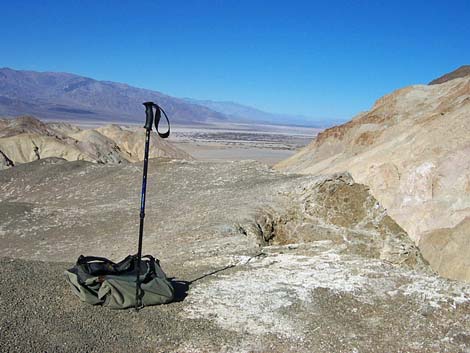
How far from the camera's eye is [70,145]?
3888cm

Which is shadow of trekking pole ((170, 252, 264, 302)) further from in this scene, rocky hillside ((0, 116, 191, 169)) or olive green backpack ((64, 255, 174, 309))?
rocky hillside ((0, 116, 191, 169))

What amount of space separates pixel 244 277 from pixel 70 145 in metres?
33.0

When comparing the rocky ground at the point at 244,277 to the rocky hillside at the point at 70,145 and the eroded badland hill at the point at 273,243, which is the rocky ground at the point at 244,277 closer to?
the eroded badland hill at the point at 273,243

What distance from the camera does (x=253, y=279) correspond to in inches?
331

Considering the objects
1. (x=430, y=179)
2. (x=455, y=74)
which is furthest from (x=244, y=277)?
(x=455, y=74)

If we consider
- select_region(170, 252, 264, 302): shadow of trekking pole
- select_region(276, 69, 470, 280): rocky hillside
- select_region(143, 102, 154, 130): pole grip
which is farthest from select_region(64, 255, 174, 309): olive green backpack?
select_region(276, 69, 470, 280): rocky hillside

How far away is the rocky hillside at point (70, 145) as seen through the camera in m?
36.5

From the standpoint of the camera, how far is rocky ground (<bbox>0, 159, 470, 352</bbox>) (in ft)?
20.2

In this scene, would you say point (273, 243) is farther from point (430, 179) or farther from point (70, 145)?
point (70, 145)

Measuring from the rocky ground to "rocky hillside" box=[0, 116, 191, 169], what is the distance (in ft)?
66.3

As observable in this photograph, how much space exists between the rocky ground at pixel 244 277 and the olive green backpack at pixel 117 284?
0.40ft

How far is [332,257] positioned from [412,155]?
379 inches

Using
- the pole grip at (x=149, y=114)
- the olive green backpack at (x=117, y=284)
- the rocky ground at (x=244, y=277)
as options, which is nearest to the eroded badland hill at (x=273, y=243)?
the rocky ground at (x=244, y=277)

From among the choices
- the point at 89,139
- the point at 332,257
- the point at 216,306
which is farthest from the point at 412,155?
the point at 89,139
